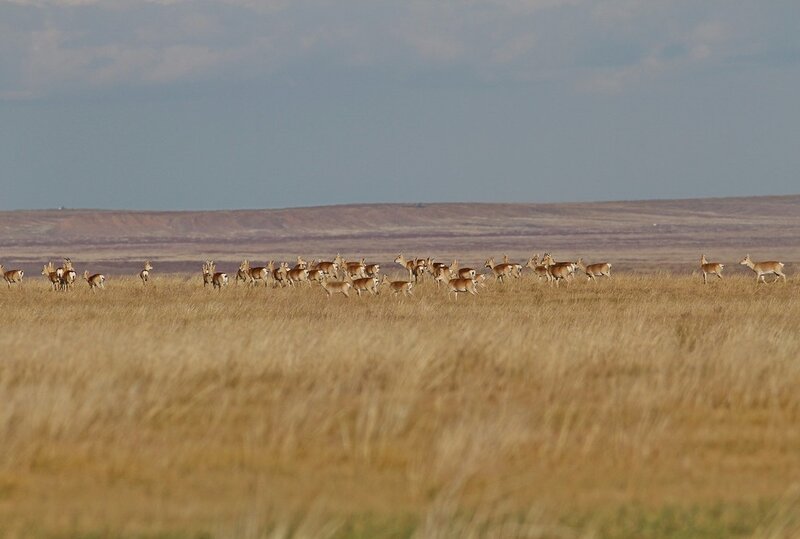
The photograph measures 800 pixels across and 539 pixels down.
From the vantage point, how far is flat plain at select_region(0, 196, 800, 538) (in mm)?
8625

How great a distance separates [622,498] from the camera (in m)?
9.22

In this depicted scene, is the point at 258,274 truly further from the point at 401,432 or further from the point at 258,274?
the point at 401,432

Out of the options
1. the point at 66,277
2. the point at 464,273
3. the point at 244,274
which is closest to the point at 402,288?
the point at 464,273

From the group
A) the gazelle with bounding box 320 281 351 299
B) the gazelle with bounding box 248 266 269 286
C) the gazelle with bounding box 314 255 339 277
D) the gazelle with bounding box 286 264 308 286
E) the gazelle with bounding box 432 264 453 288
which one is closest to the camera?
the gazelle with bounding box 320 281 351 299

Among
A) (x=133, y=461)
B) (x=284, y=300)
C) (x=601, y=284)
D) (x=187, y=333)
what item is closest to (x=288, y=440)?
(x=133, y=461)

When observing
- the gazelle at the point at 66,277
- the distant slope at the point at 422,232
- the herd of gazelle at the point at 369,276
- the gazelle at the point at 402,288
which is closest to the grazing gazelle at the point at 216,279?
the herd of gazelle at the point at 369,276

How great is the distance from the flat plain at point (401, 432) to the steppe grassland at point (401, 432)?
1.0 inches

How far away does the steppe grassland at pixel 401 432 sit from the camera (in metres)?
8.63

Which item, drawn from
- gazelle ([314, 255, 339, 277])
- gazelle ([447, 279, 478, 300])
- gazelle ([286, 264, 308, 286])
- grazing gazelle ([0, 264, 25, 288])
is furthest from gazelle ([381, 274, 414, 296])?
grazing gazelle ([0, 264, 25, 288])

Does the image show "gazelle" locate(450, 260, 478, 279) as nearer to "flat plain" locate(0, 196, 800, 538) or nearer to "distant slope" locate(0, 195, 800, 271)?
"flat plain" locate(0, 196, 800, 538)

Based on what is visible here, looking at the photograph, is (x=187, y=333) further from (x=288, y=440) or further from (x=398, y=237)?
(x=398, y=237)

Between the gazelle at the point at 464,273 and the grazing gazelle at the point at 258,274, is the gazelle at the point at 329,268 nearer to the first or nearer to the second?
the grazing gazelle at the point at 258,274

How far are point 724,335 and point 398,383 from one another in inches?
270

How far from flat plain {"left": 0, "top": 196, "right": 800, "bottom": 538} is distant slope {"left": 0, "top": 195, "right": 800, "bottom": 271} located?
48945 mm
